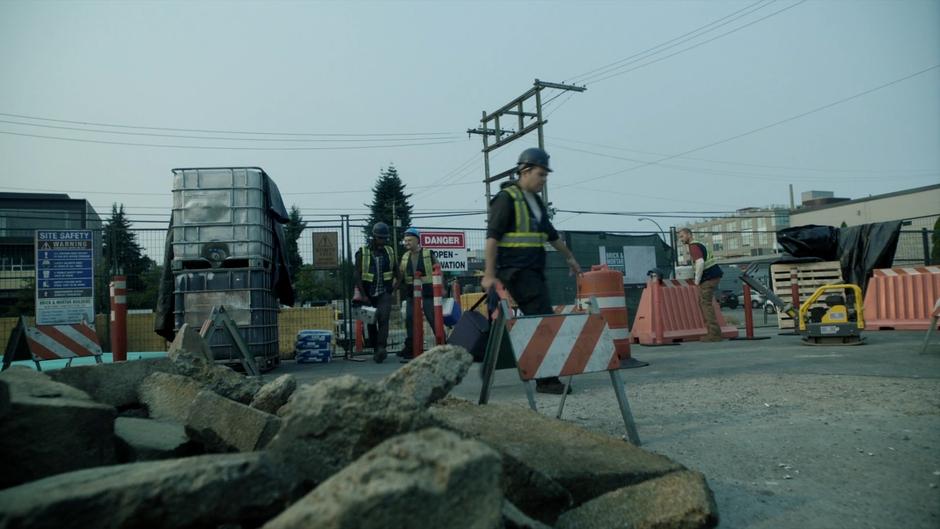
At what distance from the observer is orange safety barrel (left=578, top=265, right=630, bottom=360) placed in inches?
299

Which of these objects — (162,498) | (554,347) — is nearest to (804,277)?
(554,347)

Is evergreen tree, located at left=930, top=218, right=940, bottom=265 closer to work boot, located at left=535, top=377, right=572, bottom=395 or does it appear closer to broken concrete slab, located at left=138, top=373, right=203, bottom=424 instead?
work boot, located at left=535, top=377, right=572, bottom=395

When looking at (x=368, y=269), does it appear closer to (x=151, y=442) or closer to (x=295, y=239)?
(x=295, y=239)

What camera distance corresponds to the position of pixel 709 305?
11781mm

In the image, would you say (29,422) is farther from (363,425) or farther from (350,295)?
(350,295)

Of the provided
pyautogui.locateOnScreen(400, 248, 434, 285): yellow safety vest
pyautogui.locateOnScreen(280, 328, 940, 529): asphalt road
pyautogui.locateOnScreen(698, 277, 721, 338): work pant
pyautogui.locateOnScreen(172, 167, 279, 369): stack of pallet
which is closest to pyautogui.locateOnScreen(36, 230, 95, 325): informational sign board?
pyautogui.locateOnScreen(172, 167, 279, 369): stack of pallet

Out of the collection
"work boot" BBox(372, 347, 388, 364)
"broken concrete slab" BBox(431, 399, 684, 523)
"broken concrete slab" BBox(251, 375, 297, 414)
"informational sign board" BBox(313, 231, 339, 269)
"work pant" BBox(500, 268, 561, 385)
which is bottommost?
"work boot" BBox(372, 347, 388, 364)

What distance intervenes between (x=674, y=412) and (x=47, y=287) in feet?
27.8

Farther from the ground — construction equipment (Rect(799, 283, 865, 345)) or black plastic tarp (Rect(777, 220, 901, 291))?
black plastic tarp (Rect(777, 220, 901, 291))

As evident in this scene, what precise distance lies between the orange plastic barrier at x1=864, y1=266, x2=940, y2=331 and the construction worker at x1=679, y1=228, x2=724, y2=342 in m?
3.62

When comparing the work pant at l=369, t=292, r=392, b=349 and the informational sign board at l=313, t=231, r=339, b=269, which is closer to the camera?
the work pant at l=369, t=292, r=392, b=349

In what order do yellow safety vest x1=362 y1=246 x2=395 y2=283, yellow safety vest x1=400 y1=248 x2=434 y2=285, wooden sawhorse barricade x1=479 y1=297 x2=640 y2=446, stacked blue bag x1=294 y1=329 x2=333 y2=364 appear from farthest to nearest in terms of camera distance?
stacked blue bag x1=294 y1=329 x2=333 y2=364 < yellow safety vest x1=400 y1=248 x2=434 y2=285 < yellow safety vest x1=362 y1=246 x2=395 y2=283 < wooden sawhorse barricade x1=479 y1=297 x2=640 y2=446

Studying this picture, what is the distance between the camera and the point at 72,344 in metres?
8.38

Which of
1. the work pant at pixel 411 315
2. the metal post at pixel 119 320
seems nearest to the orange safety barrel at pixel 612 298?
the work pant at pixel 411 315
